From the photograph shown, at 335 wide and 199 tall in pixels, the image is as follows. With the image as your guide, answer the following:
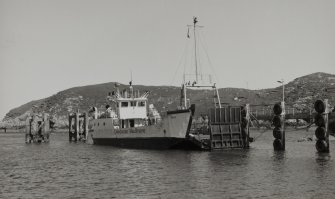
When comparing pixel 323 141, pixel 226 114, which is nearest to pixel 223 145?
pixel 226 114

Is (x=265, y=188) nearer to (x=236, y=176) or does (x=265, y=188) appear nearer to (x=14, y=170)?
(x=236, y=176)

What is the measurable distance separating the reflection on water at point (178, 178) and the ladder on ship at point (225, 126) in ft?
15.8

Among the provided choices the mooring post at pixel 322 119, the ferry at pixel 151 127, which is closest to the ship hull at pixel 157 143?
the ferry at pixel 151 127

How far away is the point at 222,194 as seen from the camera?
911 inches

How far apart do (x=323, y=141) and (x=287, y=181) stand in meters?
18.1

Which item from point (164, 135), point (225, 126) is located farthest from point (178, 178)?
point (164, 135)

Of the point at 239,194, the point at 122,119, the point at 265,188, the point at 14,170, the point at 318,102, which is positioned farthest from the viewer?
the point at 122,119

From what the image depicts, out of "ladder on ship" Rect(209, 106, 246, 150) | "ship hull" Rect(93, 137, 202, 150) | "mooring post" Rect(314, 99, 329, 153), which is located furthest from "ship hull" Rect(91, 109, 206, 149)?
"mooring post" Rect(314, 99, 329, 153)

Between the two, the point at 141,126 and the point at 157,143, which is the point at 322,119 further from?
the point at 141,126

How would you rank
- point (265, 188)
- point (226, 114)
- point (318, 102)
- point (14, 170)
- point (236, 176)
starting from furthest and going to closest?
point (226, 114)
point (318, 102)
point (14, 170)
point (236, 176)
point (265, 188)

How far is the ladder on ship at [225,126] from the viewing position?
4631 centimetres

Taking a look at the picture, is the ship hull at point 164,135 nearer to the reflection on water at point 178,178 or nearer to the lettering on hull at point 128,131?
the lettering on hull at point 128,131

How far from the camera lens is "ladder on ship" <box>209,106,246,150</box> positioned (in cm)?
4631

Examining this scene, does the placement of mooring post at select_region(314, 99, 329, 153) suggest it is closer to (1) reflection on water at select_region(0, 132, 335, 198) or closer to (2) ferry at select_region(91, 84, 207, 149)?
(1) reflection on water at select_region(0, 132, 335, 198)
